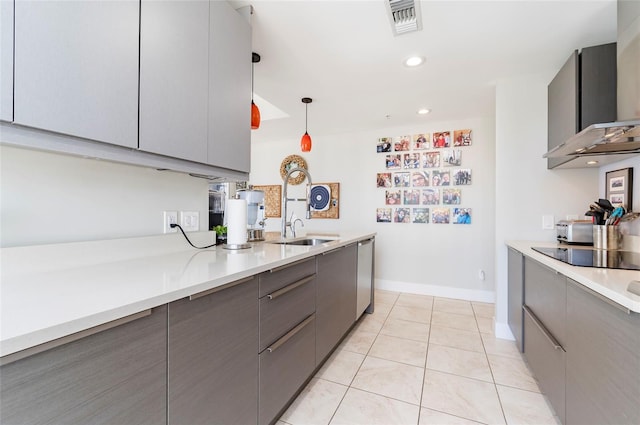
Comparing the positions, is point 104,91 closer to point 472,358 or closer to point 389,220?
point 472,358

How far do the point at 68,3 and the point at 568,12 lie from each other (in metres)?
2.48

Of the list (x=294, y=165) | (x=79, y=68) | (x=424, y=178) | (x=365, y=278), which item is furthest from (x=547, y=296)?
(x=294, y=165)

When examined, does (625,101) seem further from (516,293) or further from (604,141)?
(516,293)

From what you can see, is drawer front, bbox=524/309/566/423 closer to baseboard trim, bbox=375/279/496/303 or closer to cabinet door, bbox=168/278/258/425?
cabinet door, bbox=168/278/258/425

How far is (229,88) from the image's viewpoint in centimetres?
151

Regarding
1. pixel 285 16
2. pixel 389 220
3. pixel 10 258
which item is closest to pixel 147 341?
pixel 10 258

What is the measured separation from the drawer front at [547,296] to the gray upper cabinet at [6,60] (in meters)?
2.10

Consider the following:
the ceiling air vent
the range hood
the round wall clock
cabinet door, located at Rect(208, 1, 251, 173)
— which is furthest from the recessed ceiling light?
the round wall clock

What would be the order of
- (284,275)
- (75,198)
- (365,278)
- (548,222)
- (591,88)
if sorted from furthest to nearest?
(365,278) < (548,222) < (591,88) < (284,275) < (75,198)

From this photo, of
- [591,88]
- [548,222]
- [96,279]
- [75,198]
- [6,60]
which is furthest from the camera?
[548,222]

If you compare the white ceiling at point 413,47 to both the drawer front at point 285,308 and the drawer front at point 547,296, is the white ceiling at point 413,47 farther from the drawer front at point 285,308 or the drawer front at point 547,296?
the drawer front at point 285,308

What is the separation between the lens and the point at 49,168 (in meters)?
1.05

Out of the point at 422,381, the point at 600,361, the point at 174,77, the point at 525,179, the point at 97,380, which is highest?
the point at 174,77

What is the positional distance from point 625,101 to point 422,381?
1.96 meters
